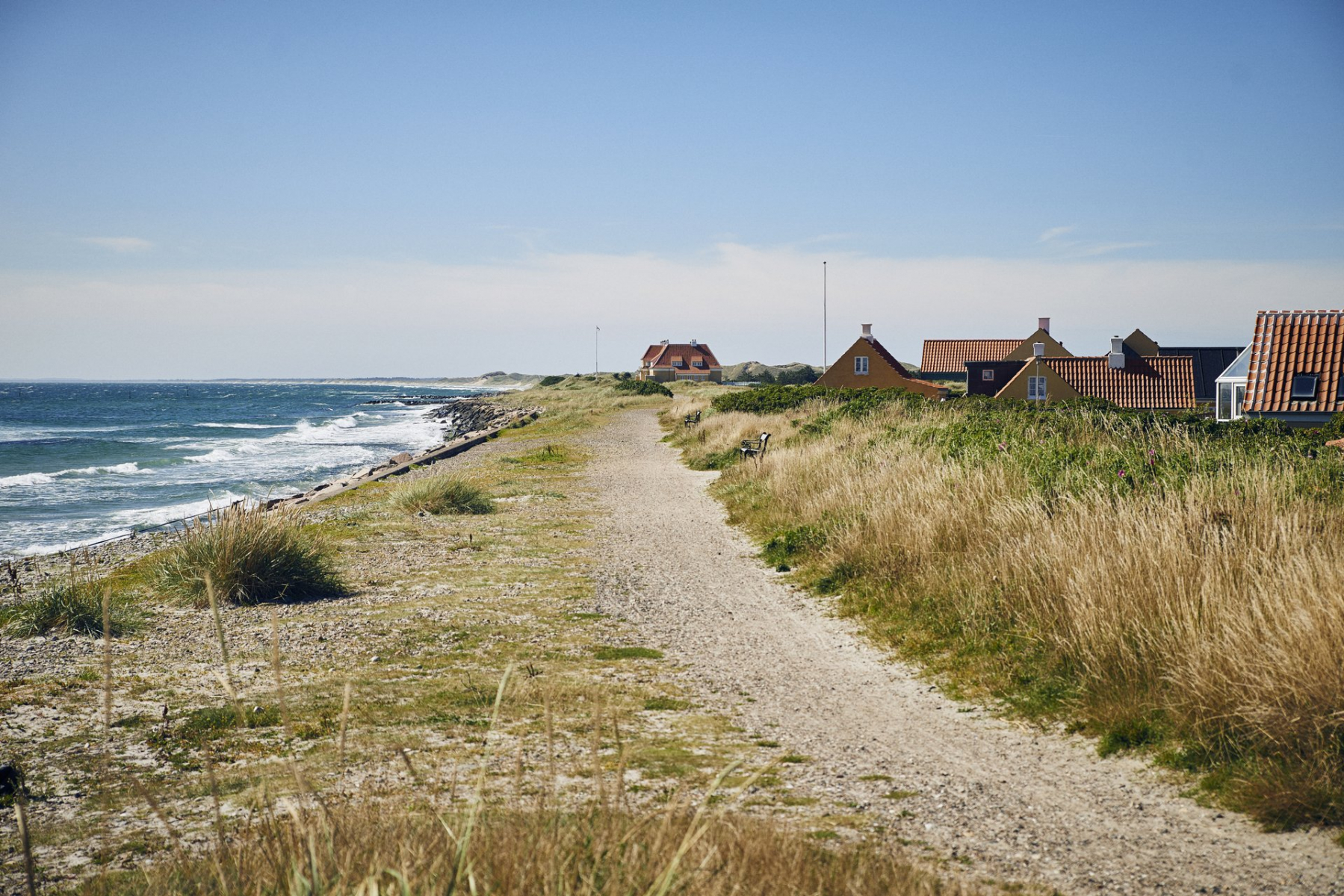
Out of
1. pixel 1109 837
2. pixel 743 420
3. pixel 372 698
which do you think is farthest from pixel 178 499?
pixel 1109 837

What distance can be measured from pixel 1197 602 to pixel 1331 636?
3.64ft

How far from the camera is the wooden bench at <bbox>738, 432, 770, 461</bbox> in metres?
19.5

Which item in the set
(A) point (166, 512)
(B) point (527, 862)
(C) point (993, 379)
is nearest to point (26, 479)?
(A) point (166, 512)

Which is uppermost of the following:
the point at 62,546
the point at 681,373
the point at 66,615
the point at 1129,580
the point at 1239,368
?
the point at 681,373

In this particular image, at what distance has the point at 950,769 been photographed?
4.97 metres

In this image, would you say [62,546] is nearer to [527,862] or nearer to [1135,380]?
[527,862]

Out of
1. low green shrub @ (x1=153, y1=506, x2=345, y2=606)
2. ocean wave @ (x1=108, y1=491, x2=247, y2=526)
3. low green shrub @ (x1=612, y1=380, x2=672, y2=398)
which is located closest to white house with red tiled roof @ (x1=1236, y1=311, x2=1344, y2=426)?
low green shrub @ (x1=153, y1=506, x2=345, y2=606)

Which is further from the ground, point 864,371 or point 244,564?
point 864,371

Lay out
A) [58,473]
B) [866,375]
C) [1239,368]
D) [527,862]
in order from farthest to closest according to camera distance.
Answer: [866,375]
[58,473]
[1239,368]
[527,862]

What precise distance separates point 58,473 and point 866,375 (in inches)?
1393

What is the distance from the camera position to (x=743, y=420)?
26984 mm

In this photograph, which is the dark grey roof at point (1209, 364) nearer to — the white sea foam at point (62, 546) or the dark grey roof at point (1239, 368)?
the dark grey roof at point (1239, 368)

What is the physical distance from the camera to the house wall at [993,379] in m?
48.2

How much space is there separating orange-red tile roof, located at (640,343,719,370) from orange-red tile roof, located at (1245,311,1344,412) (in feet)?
242
